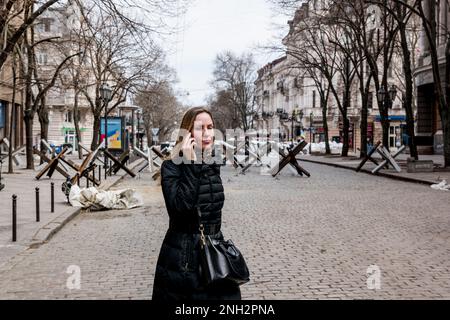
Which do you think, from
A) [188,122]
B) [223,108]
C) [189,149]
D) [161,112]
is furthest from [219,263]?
[223,108]

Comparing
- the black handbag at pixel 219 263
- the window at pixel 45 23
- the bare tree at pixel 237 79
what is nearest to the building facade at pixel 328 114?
the bare tree at pixel 237 79

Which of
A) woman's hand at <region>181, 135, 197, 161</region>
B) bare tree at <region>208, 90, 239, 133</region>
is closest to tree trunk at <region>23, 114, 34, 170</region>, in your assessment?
woman's hand at <region>181, 135, 197, 161</region>

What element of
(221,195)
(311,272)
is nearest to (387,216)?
(311,272)

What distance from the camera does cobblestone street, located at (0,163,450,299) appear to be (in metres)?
6.20

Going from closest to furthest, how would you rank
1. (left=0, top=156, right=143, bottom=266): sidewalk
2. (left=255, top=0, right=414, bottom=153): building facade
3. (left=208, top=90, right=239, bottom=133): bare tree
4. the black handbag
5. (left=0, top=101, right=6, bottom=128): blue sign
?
the black handbag, (left=0, top=156, right=143, bottom=266): sidewalk, (left=0, top=101, right=6, bottom=128): blue sign, (left=255, top=0, right=414, bottom=153): building facade, (left=208, top=90, right=239, bottom=133): bare tree

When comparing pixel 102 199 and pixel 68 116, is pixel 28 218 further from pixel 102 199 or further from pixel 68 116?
pixel 68 116

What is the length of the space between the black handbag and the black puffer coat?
0.27ft

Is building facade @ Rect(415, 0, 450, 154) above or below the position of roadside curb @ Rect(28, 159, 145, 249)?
above

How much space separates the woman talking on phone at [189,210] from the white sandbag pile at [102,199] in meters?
10.4

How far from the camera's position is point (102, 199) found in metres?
13.8

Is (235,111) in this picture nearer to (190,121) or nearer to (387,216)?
(387,216)

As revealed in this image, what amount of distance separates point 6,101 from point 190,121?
4269 cm

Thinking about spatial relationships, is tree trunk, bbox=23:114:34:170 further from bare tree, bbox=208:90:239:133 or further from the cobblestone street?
bare tree, bbox=208:90:239:133

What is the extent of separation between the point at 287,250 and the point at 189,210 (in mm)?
5126
